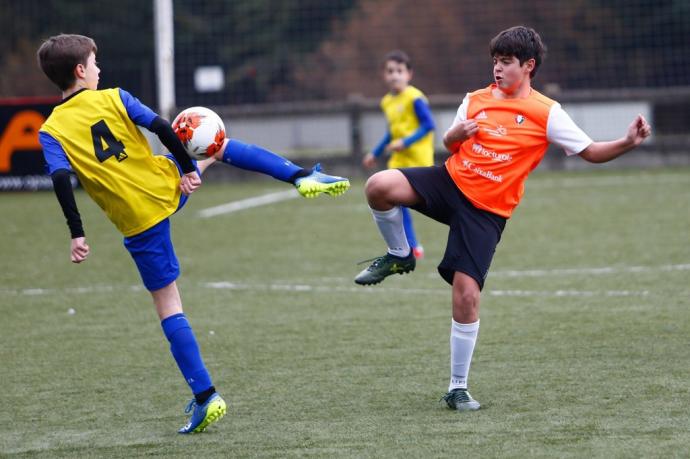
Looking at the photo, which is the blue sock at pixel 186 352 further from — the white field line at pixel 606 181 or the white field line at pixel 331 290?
the white field line at pixel 606 181

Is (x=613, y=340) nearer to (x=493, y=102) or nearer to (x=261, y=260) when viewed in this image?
(x=493, y=102)

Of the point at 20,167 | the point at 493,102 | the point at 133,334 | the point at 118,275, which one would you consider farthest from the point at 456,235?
the point at 20,167

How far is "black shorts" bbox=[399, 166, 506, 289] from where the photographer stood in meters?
5.19

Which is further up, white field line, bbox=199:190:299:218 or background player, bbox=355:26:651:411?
background player, bbox=355:26:651:411

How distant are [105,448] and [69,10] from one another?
29.3 meters

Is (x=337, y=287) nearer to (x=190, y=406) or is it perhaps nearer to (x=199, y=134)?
(x=199, y=134)

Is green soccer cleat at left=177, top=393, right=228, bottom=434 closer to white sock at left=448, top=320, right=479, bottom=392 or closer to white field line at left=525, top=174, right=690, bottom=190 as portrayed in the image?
white sock at left=448, top=320, right=479, bottom=392

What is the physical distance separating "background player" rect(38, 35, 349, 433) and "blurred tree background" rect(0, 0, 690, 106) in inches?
602

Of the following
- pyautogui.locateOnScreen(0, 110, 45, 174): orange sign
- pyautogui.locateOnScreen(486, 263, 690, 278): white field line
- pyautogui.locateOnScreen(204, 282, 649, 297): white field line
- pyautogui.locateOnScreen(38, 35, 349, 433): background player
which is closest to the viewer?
pyautogui.locateOnScreen(38, 35, 349, 433): background player

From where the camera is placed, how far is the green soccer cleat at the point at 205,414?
4832 mm

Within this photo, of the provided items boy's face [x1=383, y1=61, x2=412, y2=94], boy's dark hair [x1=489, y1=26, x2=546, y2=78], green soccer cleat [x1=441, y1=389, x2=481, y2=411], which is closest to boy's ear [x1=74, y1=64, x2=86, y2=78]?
boy's dark hair [x1=489, y1=26, x2=546, y2=78]

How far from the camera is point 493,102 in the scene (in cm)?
535

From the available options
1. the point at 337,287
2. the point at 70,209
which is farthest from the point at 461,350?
the point at 337,287

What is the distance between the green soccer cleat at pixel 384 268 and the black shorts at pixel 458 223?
0.38 m
